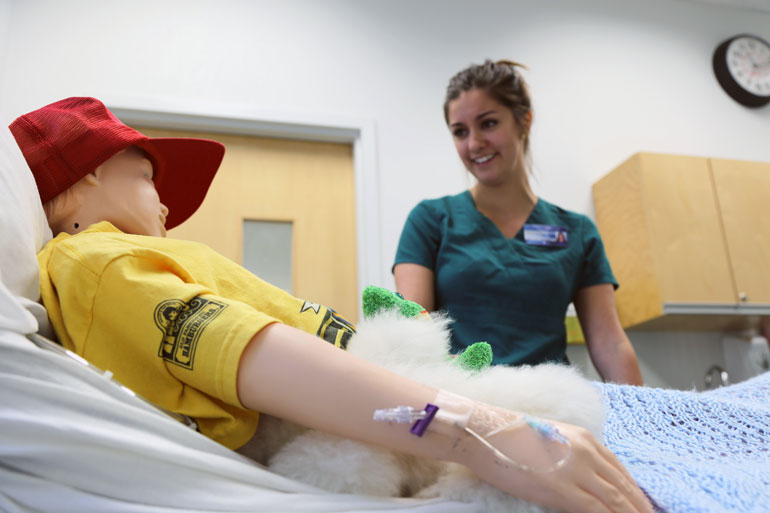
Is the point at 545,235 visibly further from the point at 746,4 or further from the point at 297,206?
the point at 746,4

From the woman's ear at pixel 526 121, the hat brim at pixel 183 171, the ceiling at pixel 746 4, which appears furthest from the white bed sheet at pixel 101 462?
the ceiling at pixel 746 4

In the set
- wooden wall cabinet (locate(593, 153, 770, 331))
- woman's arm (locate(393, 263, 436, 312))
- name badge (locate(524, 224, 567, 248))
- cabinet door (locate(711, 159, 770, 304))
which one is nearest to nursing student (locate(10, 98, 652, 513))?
woman's arm (locate(393, 263, 436, 312))

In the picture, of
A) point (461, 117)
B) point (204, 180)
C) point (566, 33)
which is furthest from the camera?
point (566, 33)

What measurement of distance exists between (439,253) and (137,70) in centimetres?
142

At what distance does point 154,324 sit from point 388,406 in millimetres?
219

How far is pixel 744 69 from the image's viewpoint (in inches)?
114

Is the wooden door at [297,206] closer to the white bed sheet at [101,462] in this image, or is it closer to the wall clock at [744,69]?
the white bed sheet at [101,462]

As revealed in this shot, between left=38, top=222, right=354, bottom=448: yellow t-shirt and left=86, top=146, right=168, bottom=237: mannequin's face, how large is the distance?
14 centimetres

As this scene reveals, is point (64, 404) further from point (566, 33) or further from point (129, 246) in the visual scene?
point (566, 33)

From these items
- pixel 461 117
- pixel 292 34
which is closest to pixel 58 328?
pixel 461 117

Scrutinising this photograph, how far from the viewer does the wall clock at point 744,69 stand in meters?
2.88

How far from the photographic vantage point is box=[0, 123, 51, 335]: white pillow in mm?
483

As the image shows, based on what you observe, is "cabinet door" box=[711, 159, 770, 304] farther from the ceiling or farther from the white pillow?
the white pillow

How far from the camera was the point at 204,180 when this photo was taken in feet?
3.27
